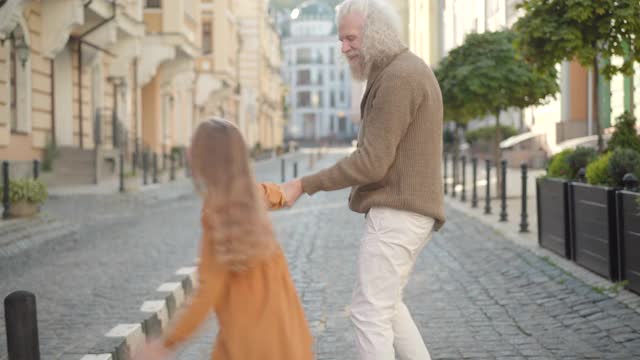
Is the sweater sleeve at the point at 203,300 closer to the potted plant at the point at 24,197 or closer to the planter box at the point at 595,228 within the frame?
the planter box at the point at 595,228

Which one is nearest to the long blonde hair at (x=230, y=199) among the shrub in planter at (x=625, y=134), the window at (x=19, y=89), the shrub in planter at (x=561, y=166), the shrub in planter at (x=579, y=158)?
the shrub in planter at (x=579, y=158)

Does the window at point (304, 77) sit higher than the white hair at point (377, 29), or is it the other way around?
the window at point (304, 77)

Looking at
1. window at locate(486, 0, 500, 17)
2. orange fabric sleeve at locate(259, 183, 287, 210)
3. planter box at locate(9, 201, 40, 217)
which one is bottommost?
planter box at locate(9, 201, 40, 217)

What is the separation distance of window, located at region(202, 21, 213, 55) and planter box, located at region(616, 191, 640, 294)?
42432 mm

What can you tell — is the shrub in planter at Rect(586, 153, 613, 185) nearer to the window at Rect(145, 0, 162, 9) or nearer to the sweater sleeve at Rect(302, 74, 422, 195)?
the sweater sleeve at Rect(302, 74, 422, 195)

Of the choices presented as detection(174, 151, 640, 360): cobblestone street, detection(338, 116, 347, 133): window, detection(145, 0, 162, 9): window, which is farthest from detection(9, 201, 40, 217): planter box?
detection(338, 116, 347, 133): window

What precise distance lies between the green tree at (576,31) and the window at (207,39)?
3849 centimetres

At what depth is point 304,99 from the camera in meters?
135

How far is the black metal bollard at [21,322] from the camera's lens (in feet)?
12.9

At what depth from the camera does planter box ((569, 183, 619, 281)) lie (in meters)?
7.82

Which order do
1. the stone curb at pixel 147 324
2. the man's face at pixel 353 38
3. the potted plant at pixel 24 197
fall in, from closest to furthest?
the man's face at pixel 353 38 → the stone curb at pixel 147 324 → the potted plant at pixel 24 197

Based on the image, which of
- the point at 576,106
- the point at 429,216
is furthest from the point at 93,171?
the point at 429,216

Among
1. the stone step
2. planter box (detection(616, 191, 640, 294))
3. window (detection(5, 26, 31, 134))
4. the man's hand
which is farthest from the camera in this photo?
window (detection(5, 26, 31, 134))

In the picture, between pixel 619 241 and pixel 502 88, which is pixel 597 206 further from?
pixel 502 88
